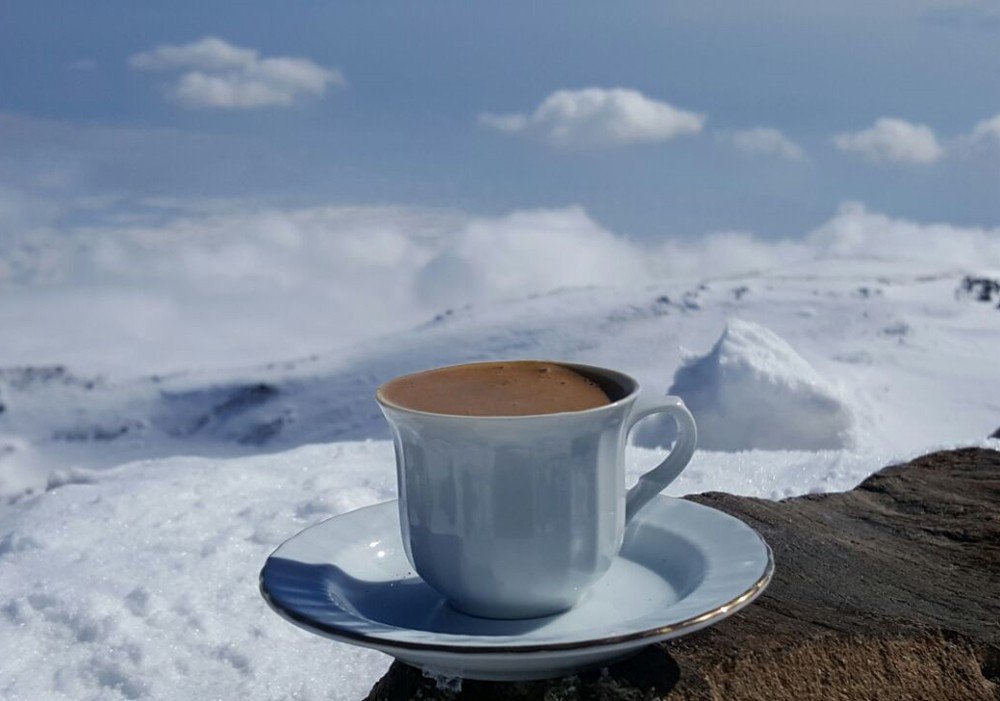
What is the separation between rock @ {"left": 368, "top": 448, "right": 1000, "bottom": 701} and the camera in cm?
111

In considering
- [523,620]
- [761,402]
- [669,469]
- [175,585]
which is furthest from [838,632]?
[761,402]

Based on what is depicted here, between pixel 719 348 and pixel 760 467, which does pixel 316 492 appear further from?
pixel 719 348

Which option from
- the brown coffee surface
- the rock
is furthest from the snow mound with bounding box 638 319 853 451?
the brown coffee surface

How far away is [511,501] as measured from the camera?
1.08 metres

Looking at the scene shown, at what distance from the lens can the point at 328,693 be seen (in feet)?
5.65

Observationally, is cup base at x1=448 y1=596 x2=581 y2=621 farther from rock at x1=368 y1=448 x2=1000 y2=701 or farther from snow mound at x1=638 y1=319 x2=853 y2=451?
snow mound at x1=638 y1=319 x2=853 y2=451

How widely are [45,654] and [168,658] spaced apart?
27 centimetres

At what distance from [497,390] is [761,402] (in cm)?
307

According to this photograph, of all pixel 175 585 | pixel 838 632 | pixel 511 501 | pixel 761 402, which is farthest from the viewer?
pixel 761 402

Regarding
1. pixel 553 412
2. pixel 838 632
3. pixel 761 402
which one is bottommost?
pixel 761 402

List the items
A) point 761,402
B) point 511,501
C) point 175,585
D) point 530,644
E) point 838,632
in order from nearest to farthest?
1. point 530,644
2. point 511,501
3. point 838,632
4. point 175,585
5. point 761,402

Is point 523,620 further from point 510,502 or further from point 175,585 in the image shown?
point 175,585

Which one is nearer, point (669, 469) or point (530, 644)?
point (530, 644)

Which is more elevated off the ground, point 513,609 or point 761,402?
point 513,609
